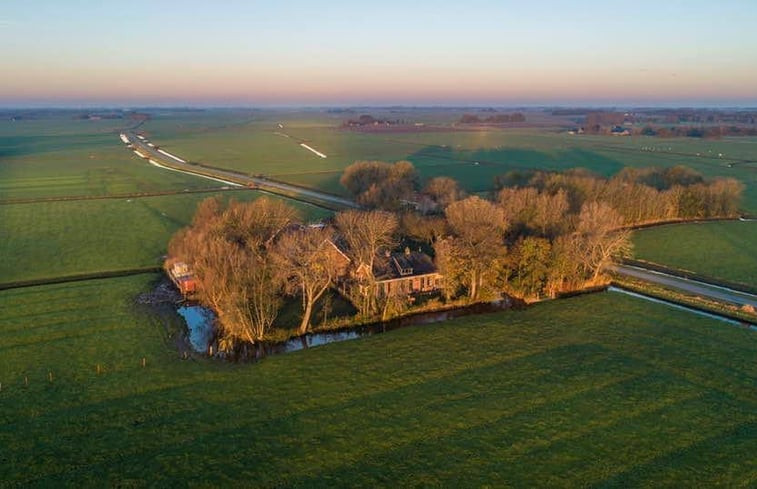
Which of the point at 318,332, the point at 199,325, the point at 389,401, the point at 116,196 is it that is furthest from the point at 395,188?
the point at 116,196

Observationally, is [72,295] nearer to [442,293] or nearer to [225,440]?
[225,440]

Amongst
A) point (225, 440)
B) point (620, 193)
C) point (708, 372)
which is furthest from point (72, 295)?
point (620, 193)

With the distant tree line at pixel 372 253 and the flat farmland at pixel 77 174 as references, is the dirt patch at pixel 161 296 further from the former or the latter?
the flat farmland at pixel 77 174

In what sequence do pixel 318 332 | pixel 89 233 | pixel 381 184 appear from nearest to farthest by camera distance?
1. pixel 318 332
2. pixel 89 233
3. pixel 381 184

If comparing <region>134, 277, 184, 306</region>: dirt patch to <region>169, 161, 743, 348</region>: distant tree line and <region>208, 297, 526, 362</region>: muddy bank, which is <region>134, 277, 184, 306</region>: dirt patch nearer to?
<region>169, 161, 743, 348</region>: distant tree line

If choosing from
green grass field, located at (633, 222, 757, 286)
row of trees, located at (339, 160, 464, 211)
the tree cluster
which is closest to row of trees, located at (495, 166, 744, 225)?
green grass field, located at (633, 222, 757, 286)

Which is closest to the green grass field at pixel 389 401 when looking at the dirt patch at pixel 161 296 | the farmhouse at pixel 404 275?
the dirt patch at pixel 161 296

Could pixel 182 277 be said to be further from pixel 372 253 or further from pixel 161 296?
pixel 372 253
